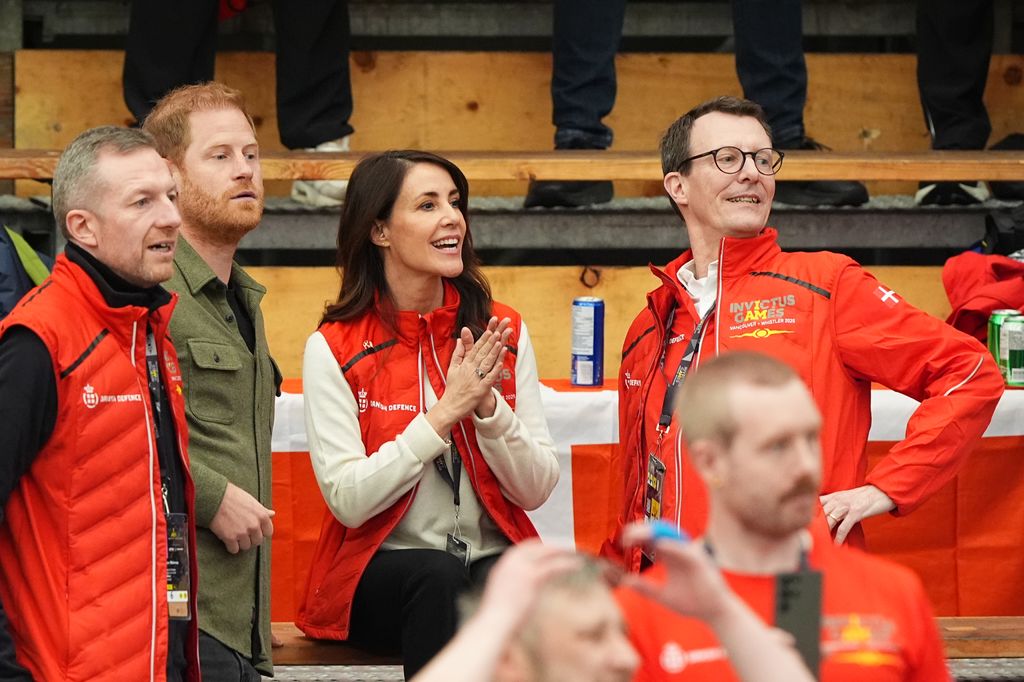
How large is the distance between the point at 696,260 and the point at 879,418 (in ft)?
3.15

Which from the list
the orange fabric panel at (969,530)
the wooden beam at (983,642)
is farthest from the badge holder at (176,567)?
the orange fabric panel at (969,530)

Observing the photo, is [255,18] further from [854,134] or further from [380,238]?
[380,238]

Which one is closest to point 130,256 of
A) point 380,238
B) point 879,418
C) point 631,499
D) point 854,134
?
point 380,238

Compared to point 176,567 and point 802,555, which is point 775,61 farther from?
point 802,555

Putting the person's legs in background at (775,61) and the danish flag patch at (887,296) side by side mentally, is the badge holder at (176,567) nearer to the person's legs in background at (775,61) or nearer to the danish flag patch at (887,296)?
the danish flag patch at (887,296)

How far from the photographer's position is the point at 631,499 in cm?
321

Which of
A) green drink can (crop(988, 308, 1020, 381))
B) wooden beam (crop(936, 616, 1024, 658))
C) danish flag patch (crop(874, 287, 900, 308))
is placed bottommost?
wooden beam (crop(936, 616, 1024, 658))

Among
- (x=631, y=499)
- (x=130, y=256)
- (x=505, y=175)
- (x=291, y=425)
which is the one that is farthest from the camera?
(x=505, y=175)

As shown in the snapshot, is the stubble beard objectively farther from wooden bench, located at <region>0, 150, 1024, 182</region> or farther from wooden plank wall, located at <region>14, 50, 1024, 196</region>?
wooden plank wall, located at <region>14, 50, 1024, 196</region>

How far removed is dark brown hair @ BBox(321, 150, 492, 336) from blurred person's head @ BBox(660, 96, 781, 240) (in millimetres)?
497

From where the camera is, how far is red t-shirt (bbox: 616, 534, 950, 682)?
5.83ft

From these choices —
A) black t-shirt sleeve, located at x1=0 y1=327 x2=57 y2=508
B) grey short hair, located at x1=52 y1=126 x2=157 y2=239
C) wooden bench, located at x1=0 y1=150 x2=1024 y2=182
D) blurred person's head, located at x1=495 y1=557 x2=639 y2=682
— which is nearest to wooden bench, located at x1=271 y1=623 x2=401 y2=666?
black t-shirt sleeve, located at x1=0 y1=327 x2=57 y2=508

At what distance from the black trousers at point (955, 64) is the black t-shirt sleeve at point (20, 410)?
401 centimetres

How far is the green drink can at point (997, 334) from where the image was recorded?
4020mm
